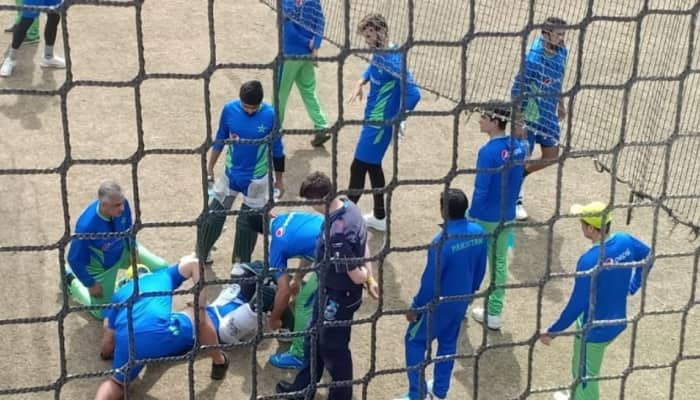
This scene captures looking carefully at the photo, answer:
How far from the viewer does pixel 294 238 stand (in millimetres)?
4445

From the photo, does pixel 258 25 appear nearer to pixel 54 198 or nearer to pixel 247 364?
pixel 54 198

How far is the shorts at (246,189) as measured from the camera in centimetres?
528

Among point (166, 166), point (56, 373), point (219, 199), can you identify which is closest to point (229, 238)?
point (219, 199)

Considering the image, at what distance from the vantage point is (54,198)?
6.01 meters

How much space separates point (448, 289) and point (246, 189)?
58.5 inches

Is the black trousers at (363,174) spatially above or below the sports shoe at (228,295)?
above

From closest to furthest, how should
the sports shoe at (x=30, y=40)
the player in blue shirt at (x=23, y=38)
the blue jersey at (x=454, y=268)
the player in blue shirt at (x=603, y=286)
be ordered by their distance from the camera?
the player in blue shirt at (x=603, y=286) → the blue jersey at (x=454, y=268) → the player in blue shirt at (x=23, y=38) → the sports shoe at (x=30, y=40)

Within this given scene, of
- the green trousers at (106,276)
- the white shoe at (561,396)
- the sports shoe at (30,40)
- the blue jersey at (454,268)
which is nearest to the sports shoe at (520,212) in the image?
the white shoe at (561,396)

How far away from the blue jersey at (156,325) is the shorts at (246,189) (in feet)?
2.83

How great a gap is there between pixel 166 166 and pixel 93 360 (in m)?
1.94

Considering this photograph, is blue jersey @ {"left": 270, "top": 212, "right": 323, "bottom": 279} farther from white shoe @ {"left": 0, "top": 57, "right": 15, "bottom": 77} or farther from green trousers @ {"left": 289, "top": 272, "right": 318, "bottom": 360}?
white shoe @ {"left": 0, "top": 57, "right": 15, "bottom": 77}

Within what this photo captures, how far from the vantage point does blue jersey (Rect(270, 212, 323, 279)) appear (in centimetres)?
443

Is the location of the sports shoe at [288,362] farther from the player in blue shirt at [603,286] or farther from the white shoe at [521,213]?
the white shoe at [521,213]

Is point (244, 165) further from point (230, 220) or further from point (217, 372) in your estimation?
point (217, 372)
